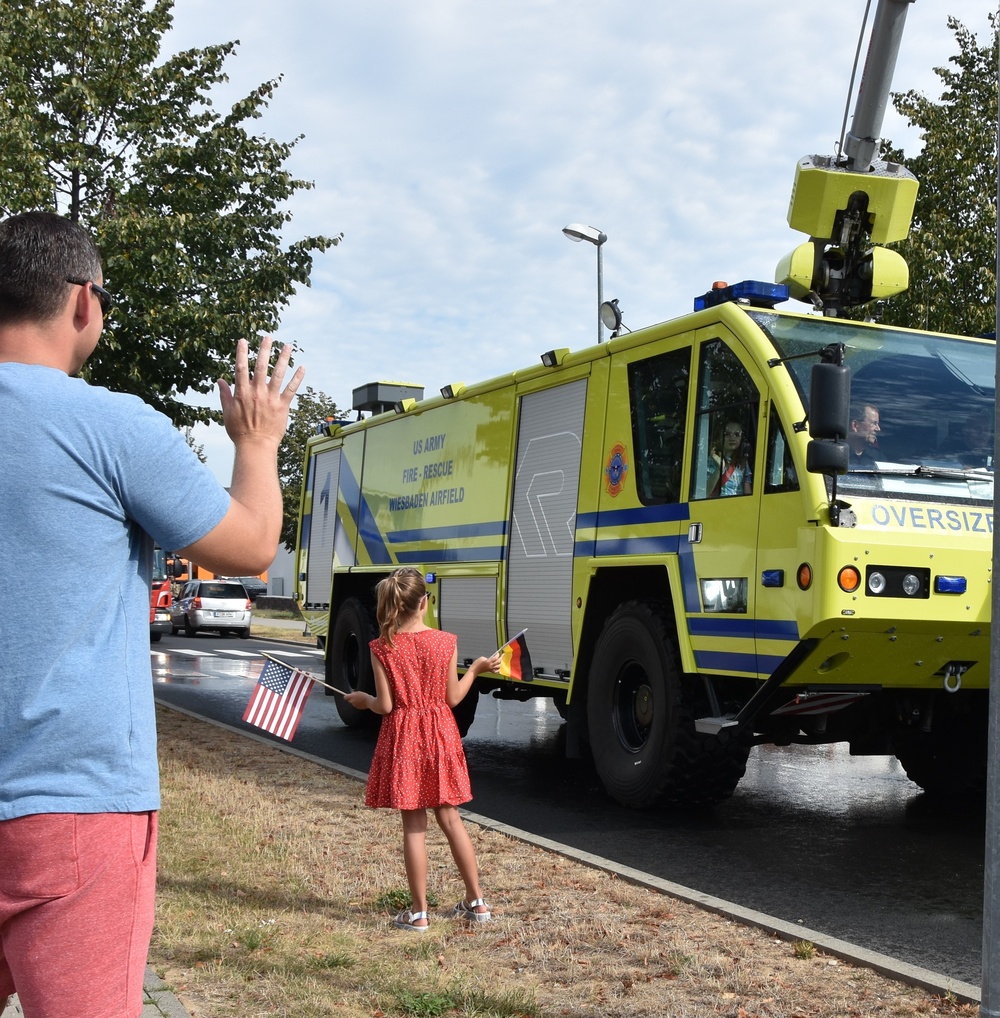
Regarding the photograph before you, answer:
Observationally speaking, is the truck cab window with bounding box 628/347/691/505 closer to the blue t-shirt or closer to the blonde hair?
the blonde hair

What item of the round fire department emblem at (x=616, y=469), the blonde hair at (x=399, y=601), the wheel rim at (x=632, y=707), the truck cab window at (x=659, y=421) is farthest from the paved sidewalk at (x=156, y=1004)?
the round fire department emblem at (x=616, y=469)

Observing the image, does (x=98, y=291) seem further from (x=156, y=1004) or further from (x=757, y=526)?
(x=757, y=526)

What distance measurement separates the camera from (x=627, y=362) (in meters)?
8.70

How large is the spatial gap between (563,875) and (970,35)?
1438cm

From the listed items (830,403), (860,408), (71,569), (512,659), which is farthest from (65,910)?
(860,408)

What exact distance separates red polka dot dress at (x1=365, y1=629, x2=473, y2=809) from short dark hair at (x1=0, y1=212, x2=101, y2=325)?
344 cm

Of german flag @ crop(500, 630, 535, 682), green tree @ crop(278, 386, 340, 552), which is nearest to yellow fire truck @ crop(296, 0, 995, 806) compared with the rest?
german flag @ crop(500, 630, 535, 682)

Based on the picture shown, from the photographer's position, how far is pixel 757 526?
7.21 meters

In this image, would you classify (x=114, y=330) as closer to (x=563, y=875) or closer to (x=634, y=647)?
(x=634, y=647)

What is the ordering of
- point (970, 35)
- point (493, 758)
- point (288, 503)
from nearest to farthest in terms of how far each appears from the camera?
point (493, 758), point (970, 35), point (288, 503)

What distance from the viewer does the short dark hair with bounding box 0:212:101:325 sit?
7.29 feet

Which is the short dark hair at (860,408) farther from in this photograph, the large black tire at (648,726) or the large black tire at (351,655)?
the large black tire at (351,655)

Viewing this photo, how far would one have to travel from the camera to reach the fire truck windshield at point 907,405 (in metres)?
7.12

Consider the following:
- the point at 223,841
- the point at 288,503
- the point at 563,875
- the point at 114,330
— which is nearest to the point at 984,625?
the point at 563,875
